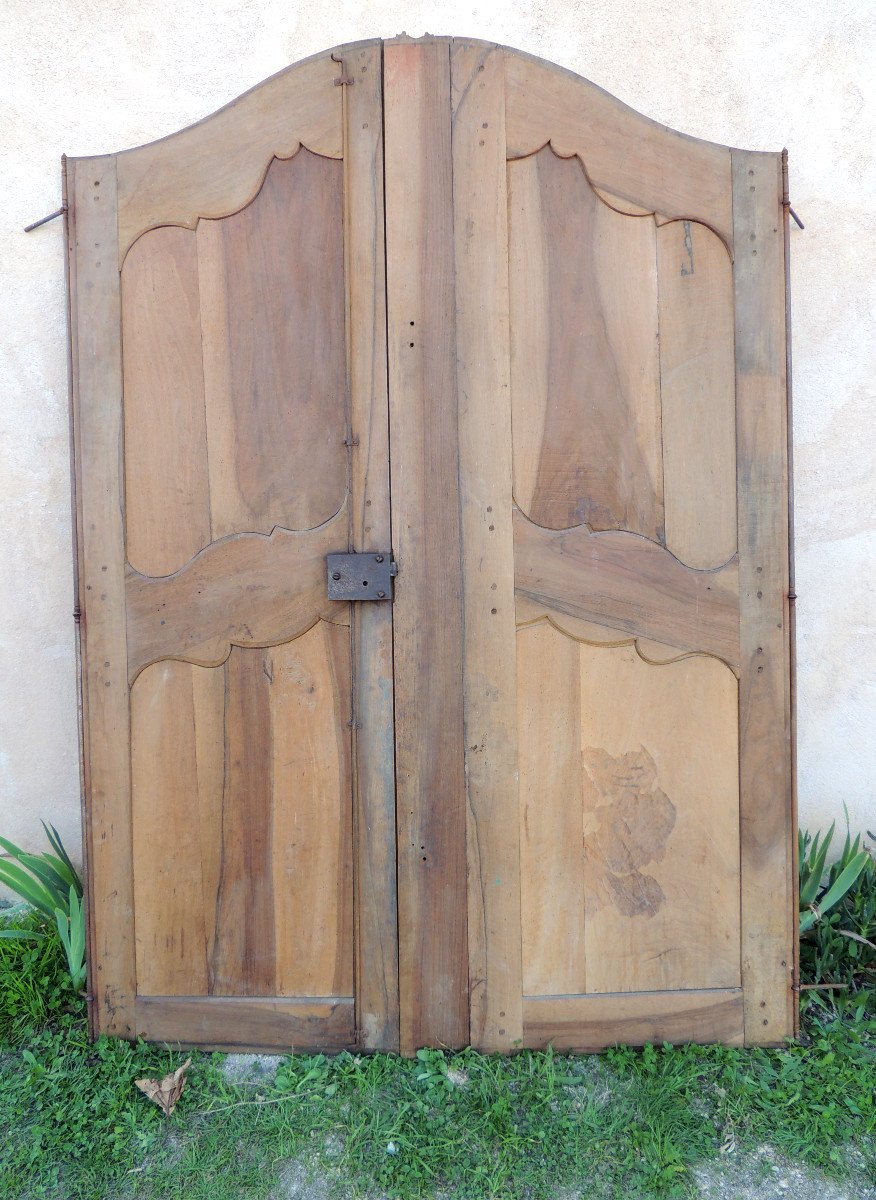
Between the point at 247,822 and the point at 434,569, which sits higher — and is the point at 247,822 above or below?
below

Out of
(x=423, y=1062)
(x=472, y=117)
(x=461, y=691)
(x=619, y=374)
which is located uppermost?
(x=472, y=117)

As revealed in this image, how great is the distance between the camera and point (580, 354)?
6.72 ft

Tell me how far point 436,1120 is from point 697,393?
1.90 metres

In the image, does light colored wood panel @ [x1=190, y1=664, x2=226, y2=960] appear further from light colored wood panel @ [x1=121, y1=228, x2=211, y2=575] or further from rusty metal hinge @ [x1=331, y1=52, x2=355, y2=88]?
rusty metal hinge @ [x1=331, y1=52, x2=355, y2=88]

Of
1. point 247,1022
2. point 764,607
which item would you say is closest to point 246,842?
point 247,1022

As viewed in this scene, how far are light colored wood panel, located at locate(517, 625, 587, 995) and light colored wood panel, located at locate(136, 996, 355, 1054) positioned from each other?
51 cm

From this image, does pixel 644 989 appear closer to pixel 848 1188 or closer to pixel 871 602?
pixel 848 1188

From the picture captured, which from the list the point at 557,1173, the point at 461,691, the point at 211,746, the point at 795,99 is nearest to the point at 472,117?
the point at 795,99

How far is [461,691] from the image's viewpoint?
6.75 feet

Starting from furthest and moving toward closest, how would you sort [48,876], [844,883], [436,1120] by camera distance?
[48,876] < [844,883] < [436,1120]

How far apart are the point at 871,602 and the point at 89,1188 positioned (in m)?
2.66

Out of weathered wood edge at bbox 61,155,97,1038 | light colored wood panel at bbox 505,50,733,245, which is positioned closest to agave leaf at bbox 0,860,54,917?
weathered wood edge at bbox 61,155,97,1038

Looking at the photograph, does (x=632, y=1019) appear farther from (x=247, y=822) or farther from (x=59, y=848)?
(x=59, y=848)

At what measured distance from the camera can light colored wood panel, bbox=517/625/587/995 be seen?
2.07 meters
